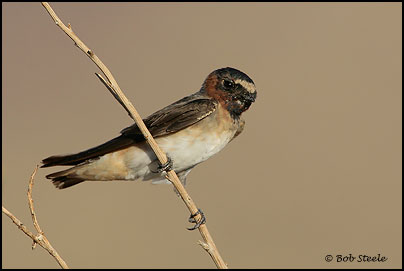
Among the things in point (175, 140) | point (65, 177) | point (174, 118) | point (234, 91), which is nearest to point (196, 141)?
point (175, 140)

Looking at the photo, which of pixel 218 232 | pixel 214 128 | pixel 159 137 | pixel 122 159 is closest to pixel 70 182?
pixel 122 159

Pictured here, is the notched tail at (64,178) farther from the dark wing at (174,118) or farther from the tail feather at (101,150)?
the dark wing at (174,118)

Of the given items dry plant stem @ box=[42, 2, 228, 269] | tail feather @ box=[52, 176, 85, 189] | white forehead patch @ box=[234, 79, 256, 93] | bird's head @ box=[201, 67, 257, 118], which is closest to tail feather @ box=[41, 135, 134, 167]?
tail feather @ box=[52, 176, 85, 189]

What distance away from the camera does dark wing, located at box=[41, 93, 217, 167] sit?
477 cm

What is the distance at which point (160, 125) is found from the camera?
4801 mm

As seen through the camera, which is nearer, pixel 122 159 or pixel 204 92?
pixel 122 159

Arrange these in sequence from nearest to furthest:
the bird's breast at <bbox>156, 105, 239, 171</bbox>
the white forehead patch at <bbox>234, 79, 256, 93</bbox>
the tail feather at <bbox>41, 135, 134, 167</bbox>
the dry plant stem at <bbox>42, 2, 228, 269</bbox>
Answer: the dry plant stem at <bbox>42, 2, 228, 269</bbox>, the bird's breast at <bbox>156, 105, 239, 171</bbox>, the tail feather at <bbox>41, 135, 134, 167</bbox>, the white forehead patch at <bbox>234, 79, 256, 93</bbox>

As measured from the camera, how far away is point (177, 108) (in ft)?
16.1

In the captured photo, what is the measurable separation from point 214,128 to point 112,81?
6.54 ft

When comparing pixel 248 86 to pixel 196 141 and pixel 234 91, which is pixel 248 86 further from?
pixel 196 141

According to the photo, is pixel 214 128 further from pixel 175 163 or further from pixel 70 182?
pixel 70 182

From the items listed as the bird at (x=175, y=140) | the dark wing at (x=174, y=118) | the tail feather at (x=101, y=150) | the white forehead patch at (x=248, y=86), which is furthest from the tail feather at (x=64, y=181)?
the white forehead patch at (x=248, y=86)

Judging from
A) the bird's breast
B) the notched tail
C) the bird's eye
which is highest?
the bird's eye

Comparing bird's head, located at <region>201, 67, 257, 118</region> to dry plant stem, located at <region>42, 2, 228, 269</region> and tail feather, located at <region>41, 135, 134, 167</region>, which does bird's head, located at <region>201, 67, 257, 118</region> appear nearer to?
tail feather, located at <region>41, 135, 134, 167</region>
